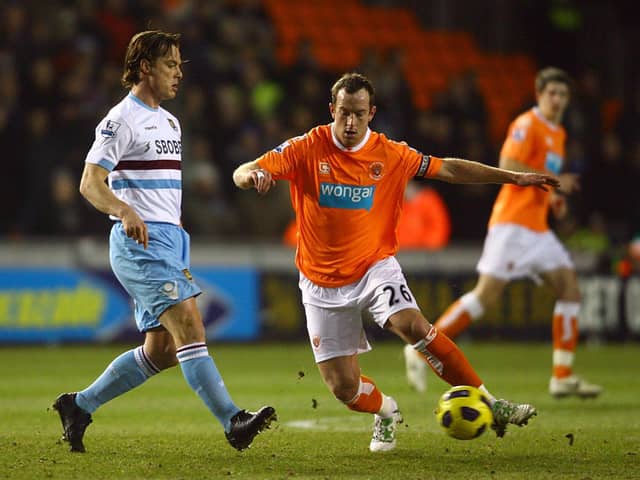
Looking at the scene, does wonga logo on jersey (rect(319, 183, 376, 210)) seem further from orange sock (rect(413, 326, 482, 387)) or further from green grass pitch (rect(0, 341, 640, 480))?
green grass pitch (rect(0, 341, 640, 480))

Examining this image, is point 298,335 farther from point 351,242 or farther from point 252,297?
point 351,242

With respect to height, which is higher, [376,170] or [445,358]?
[376,170]

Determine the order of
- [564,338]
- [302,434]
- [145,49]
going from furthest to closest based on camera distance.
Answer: [564,338], [302,434], [145,49]

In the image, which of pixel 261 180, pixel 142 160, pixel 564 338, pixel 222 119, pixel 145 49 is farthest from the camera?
pixel 222 119

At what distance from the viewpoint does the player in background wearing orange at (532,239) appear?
9836 millimetres

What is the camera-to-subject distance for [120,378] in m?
6.77

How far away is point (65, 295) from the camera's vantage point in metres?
14.3

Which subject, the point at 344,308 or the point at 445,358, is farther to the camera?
the point at 344,308

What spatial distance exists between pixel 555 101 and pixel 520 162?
0.63m

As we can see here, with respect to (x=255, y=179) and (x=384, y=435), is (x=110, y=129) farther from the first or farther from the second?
(x=384, y=435)

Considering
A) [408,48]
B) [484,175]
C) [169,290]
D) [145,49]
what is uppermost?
[408,48]

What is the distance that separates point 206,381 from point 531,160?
4.54 m

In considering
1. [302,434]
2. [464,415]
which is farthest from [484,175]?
[302,434]

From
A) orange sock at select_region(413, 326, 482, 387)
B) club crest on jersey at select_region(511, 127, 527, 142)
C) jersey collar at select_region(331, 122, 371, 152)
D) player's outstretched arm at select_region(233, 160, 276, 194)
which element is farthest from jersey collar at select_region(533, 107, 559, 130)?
player's outstretched arm at select_region(233, 160, 276, 194)
